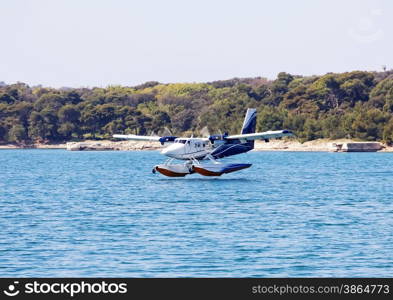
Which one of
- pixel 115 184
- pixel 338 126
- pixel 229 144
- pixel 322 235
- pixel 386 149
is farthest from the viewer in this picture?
pixel 338 126

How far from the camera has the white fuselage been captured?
66231 millimetres

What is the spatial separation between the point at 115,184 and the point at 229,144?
992 centimetres

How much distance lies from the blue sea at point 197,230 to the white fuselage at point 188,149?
2707mm

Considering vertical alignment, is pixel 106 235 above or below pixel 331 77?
below

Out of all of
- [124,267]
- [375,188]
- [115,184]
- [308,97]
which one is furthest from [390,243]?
[308,97]

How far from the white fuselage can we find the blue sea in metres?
2.71

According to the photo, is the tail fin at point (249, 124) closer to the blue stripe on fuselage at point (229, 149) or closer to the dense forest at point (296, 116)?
the blue stripe on fuselage at point (229, 149)

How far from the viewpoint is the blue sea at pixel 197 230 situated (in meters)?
28.3

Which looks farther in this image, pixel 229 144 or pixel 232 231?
pixel 229 144

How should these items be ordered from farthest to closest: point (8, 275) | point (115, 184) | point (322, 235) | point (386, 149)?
point (386, 149) < point (115, 184) < point (322, 235) < point (8, 275)

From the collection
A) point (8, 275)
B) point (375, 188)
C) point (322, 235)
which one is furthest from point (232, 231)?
point (375, 188)

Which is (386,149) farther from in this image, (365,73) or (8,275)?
(8,275)

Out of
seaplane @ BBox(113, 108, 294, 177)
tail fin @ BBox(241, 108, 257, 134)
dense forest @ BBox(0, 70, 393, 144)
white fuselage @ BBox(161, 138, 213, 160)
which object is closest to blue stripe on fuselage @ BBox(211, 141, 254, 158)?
seaplane @ BBox(113, 108, 294, 177)

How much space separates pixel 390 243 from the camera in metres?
32.8
